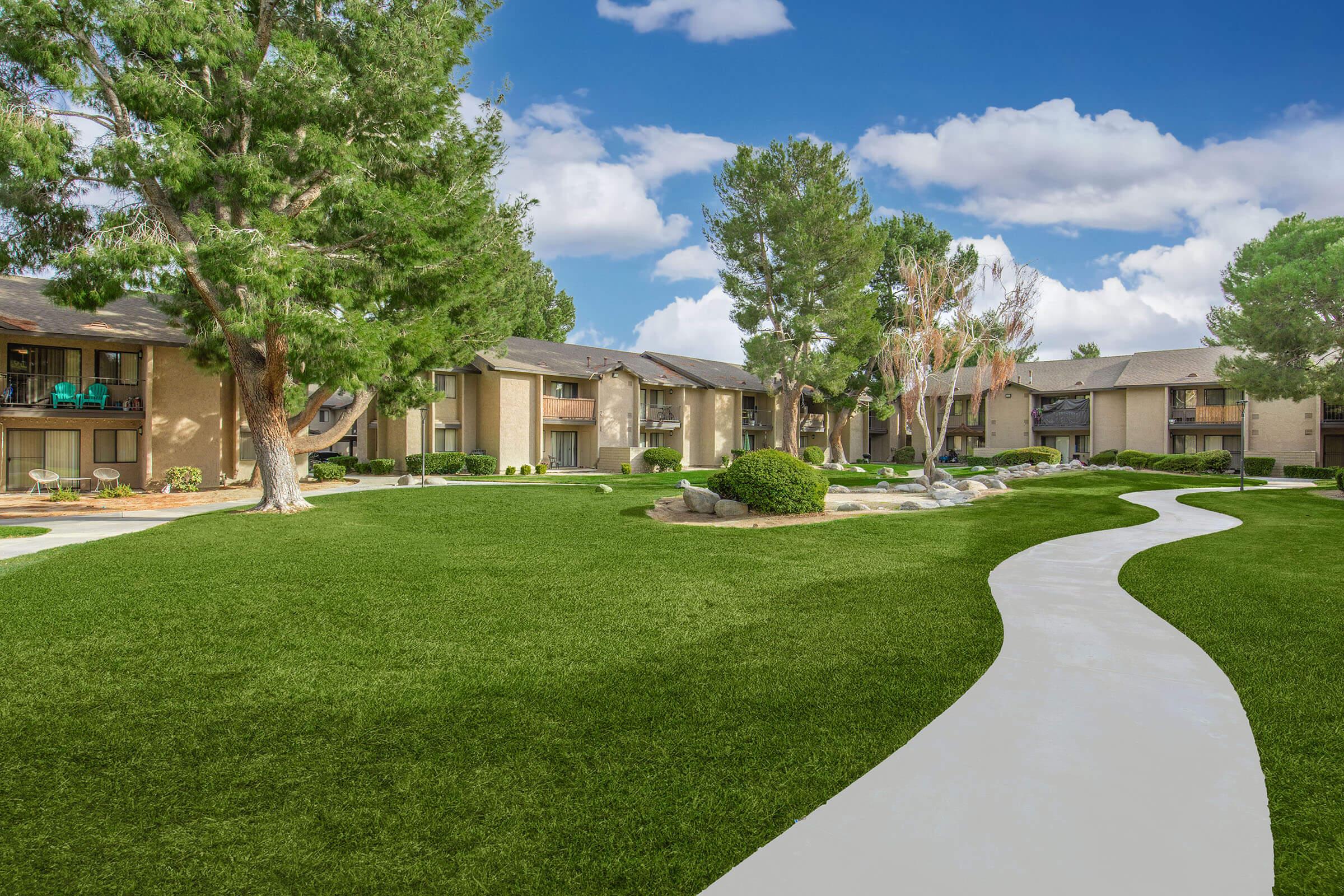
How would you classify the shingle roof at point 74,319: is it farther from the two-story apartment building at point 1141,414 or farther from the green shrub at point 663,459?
the two-story apartment building at point 1141,414

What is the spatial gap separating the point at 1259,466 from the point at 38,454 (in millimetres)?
46669

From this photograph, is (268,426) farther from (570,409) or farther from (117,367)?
(570,409)

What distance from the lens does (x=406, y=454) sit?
3106 centimetres

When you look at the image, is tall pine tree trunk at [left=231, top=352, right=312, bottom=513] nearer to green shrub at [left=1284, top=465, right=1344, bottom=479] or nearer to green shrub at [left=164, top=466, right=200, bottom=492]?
green shrub at [left=164, top=466, right=200, bottom=492]

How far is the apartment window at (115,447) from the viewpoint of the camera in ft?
74.1

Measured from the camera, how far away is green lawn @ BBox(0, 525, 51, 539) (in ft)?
42.0

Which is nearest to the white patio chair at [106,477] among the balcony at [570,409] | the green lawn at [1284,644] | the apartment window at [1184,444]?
the balcony at [570,409]

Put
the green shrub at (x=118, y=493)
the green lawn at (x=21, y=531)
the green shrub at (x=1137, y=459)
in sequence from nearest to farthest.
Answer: the green lawn at (x=21, y=531) → the green shrub at (x=118, y=493) → the green shrub at (x=1137, y=459)

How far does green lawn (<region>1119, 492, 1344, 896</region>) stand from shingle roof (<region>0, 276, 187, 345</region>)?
2440 centimetres

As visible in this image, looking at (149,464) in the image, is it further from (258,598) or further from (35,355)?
(258,598)

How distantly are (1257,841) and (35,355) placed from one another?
28496 millimetres

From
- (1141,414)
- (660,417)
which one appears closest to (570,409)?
(660,417)

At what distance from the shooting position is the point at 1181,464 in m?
32.0

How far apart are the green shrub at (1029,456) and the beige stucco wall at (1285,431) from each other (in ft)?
28.5
